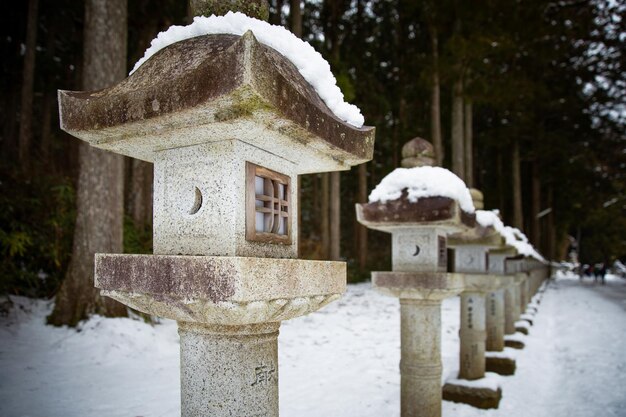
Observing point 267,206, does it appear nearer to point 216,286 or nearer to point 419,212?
point 216,286

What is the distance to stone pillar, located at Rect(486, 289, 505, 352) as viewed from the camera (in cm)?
738

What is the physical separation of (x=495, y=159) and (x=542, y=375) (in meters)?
19.3

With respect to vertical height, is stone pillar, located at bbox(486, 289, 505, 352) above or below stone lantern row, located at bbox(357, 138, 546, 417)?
below

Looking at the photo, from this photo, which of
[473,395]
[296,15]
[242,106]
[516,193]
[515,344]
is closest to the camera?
[242,106]

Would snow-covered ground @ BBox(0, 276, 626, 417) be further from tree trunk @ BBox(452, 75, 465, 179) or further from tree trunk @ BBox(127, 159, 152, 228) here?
tree trunk @ BBox(452, 75, 465, 179)

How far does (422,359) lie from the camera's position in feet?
14.0

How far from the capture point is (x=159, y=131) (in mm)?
2158

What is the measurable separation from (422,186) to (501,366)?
412 centimetres

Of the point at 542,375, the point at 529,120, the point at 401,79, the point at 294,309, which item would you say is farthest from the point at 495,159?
the point at 294,309

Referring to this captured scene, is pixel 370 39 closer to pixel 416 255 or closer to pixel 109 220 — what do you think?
pixel 109 220

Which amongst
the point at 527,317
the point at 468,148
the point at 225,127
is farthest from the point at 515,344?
the point at 225,127

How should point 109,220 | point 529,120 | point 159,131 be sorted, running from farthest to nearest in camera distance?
point 529,120, point 109,220, point 159,131

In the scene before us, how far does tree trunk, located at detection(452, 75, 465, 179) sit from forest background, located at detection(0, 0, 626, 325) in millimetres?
40

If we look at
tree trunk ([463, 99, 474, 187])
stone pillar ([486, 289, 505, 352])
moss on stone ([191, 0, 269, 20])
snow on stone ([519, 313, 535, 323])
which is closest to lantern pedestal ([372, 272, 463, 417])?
moss on stone ([191, 0, 269, 20])
